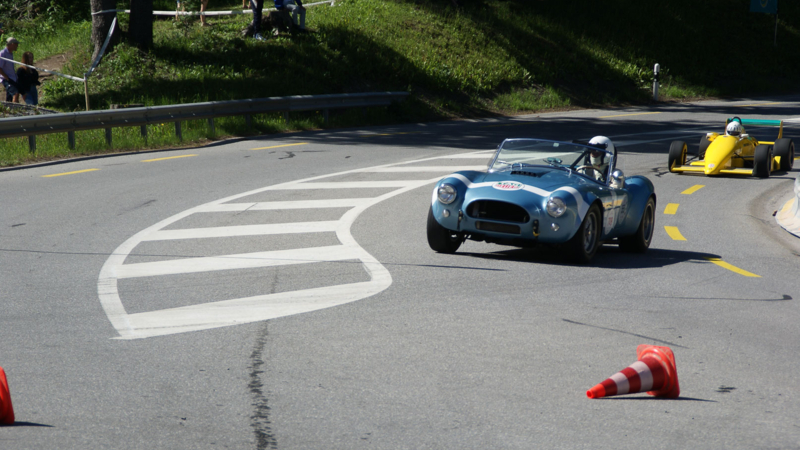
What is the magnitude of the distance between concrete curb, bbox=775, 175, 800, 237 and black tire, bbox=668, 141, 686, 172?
376 cm

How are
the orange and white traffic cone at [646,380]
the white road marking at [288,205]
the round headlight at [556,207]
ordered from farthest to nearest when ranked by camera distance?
the white road marking at [288,205]
the round headlight at [556,207]
the orange and white traffic cone at [646,380]

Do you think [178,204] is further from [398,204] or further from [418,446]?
[418,446]

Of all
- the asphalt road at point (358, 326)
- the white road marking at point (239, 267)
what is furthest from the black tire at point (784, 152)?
the white road marking at point (239, 267)

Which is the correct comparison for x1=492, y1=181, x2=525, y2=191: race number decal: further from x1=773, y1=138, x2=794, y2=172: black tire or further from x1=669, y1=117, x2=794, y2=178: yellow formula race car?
x1=773, y1=138, x2=794, y2=172: black tire

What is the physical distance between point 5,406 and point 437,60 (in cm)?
2518

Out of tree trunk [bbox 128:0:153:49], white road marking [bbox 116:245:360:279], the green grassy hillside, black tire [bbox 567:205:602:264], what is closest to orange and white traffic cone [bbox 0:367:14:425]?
white road marking [bbox 116:245:360:279]

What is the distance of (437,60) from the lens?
92.9 ft

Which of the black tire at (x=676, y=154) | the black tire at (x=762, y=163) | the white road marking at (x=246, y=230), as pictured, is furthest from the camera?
the black tire at (x=676, y=154)

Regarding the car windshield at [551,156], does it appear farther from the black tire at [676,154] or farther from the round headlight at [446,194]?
the black tire at [676,154]

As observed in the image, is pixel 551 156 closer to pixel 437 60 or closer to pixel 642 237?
pixel 642 237

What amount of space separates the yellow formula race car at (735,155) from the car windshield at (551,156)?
6.87m

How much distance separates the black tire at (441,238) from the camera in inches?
328

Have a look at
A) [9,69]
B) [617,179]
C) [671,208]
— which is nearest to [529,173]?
[617,179]

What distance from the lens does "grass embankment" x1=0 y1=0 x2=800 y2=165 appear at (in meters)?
21.6
